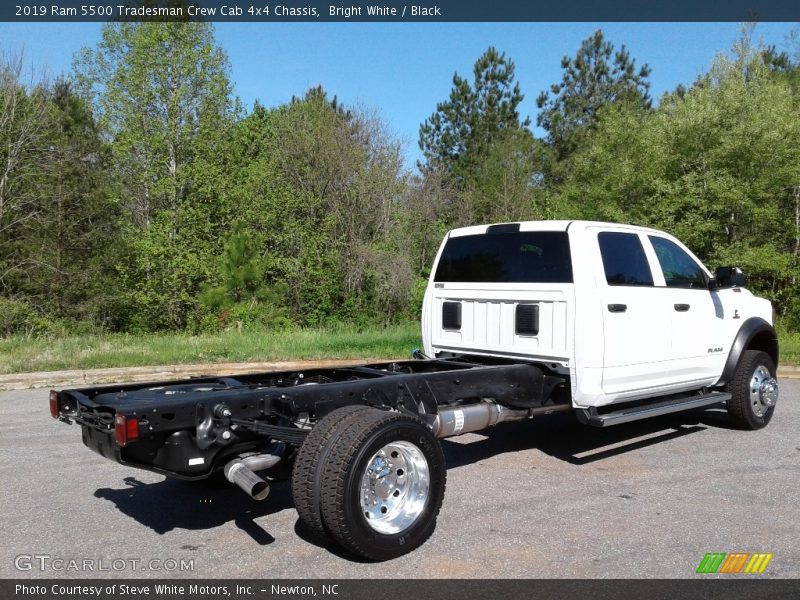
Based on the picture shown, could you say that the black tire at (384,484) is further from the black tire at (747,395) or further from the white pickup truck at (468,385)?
the black tire at (747,395)

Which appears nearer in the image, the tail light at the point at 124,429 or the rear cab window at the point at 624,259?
the tail light at the point at 124,429

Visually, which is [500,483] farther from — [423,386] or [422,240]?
[422,240]

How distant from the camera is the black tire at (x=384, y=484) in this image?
395cm

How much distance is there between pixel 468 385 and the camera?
545 cm

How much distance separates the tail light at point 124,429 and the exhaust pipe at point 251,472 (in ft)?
2.02

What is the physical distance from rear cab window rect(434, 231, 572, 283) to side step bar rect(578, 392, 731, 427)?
1174mm

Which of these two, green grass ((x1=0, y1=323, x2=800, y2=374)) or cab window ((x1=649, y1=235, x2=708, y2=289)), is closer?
cab window ((x1=649, y1=235, x2=708, y2=289))

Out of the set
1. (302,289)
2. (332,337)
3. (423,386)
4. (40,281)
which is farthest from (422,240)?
(423,386)

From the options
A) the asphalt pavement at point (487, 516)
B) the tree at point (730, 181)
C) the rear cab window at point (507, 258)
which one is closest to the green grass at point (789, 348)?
the tree at point (730, 181)

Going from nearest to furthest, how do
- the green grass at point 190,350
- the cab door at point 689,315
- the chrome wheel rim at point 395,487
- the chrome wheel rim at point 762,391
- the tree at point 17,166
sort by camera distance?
the chrome wheel rim at point 395,487, the cab door at point 689,315, the chrome wheel rim at point 762,391, the green grass at point 190,350, the tree at point 17,166

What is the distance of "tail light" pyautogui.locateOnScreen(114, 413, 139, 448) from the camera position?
12.9 ft
